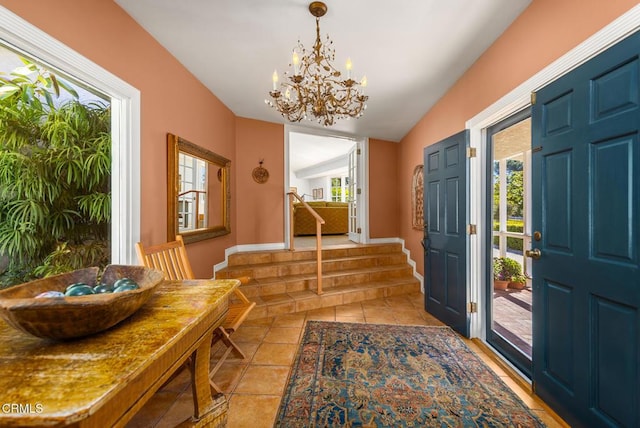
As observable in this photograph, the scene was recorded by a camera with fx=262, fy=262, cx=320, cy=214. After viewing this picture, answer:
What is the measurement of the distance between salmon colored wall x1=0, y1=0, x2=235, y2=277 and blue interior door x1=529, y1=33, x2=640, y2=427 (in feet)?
8.98

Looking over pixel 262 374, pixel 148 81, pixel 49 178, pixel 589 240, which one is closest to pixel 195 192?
pixel 148 81

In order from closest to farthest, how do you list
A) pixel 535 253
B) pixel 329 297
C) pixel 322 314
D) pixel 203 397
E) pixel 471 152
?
pixel 203 397, pixel 535 253, pixel 471 152, pixel 322 314, pixel 329 297

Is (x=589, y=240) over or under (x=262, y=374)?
over

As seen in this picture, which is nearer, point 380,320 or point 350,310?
point 380,320

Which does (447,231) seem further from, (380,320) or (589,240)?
(589,240)

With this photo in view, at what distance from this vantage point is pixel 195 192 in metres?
2.77

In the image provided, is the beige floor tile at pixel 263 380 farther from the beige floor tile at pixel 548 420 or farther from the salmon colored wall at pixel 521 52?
the salmon colored wall at pixel 521 52

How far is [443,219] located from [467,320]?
39.5 inches

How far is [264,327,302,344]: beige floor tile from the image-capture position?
95.0 inches

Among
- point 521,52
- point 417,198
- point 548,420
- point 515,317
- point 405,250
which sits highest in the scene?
point 521,52

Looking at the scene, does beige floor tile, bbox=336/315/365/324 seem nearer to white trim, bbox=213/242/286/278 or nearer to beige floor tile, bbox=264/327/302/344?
beige floor tile, bbox=264/327/302/344

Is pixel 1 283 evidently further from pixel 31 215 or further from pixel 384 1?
pixel 384 1

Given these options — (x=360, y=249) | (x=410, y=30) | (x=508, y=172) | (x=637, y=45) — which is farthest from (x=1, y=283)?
(x=508, y=172)

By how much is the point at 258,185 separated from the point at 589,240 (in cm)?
355
